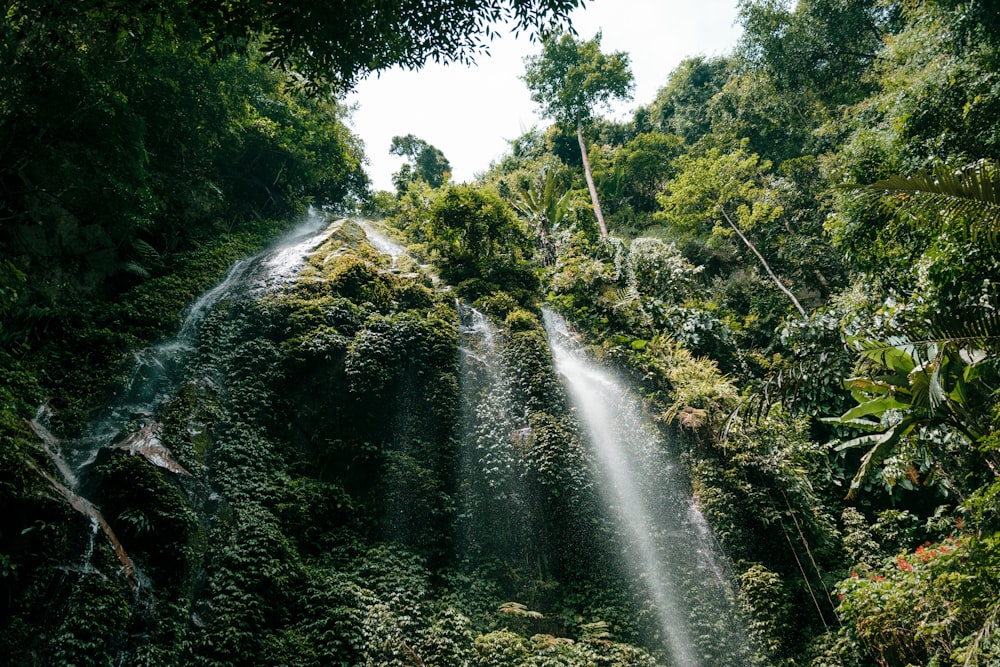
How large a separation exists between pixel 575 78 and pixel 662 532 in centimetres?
2317

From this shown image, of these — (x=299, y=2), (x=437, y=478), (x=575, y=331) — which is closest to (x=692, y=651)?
(x=437, y=478)

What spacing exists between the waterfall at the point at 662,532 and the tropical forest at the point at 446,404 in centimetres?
5

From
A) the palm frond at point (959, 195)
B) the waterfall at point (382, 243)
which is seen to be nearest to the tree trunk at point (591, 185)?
the waterfall at point (382, 243)

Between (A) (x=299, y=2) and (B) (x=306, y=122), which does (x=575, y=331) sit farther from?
(B) (x=306, y=122)

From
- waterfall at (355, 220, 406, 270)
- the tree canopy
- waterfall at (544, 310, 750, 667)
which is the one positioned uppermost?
the tree canopy

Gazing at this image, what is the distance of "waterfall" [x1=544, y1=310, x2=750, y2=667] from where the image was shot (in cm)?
659

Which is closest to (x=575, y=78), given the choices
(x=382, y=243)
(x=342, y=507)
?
(x=382, y=243)

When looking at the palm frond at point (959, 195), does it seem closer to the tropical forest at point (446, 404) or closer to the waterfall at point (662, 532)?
the tropical forest at point (446, 404)

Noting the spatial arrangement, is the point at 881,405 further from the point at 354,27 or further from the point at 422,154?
the point at 422,154

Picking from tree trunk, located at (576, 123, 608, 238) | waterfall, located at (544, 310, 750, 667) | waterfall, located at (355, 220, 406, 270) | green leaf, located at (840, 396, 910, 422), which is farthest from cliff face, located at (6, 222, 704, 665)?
tree trunk, located at (576, 123, 608, 238)

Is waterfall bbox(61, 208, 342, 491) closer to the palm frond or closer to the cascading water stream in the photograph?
the cascading water stream

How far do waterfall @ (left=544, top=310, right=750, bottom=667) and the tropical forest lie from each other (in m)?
0.05

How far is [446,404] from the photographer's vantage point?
28.8 ft

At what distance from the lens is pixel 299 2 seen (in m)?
4.39
